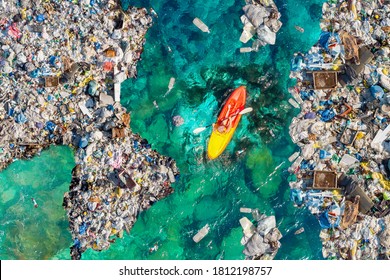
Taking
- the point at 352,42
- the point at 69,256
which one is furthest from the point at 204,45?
the point at 69,256

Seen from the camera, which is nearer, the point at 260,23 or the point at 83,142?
the point at 83,142

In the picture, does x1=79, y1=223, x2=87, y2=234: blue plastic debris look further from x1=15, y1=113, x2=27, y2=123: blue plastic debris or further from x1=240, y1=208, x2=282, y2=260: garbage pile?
x1=240, y1=208, x2=282, y2=260: garbage pile

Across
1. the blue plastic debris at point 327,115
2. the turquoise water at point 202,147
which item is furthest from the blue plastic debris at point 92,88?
the blue plastic debris at point 327,115

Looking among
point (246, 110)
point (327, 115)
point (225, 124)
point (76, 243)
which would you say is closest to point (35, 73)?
point (76, 243)

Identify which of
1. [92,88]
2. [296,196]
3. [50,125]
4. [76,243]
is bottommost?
[76,243]

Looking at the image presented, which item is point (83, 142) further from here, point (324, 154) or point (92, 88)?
point (324, 154)

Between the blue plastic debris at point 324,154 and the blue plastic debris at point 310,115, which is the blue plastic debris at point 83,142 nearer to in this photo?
the blue plastic debris at point 310,115
